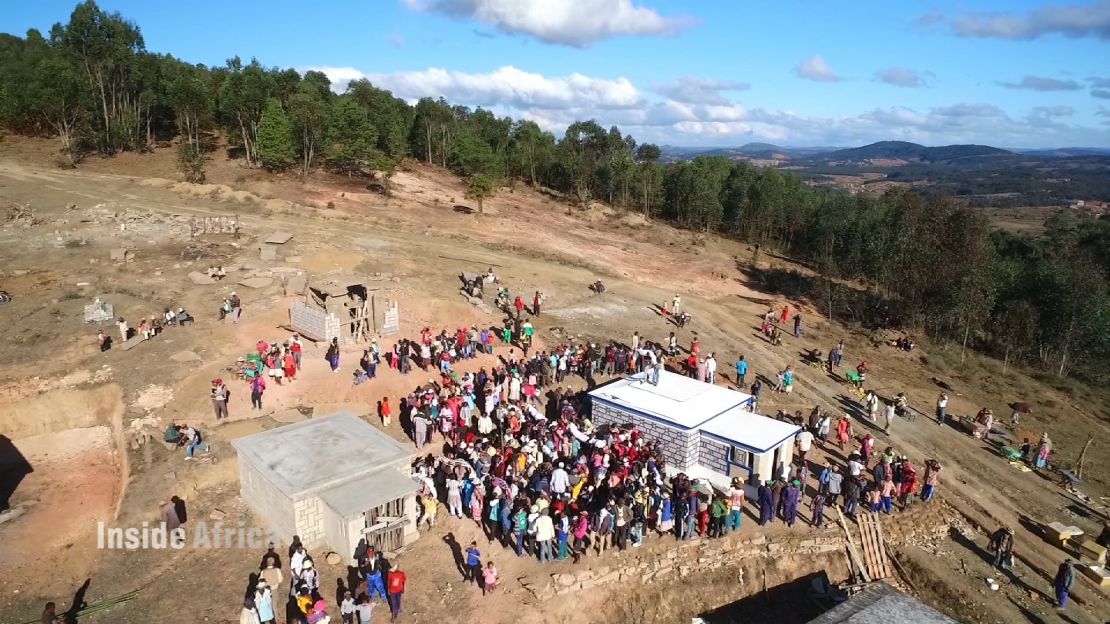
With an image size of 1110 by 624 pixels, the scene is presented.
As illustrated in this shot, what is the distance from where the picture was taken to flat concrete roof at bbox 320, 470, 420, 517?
53.1 ft

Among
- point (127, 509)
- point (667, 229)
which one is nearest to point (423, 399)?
point (127, 509)

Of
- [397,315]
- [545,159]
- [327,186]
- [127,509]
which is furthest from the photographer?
[545,159]

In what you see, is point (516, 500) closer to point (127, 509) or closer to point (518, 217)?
point (127, 509)

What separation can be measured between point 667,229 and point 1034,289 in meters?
27.7

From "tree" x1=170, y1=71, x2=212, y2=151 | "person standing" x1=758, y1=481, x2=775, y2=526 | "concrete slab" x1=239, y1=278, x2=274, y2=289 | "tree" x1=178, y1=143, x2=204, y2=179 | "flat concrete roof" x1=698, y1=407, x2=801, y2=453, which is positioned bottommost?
"person standing" x1=758, y1=481, x2=775, y2=526

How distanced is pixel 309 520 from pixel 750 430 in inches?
491

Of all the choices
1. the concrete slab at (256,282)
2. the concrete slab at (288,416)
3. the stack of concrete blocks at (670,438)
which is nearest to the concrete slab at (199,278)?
the concrete slab at (256,282)

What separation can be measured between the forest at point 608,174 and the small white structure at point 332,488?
32053mm

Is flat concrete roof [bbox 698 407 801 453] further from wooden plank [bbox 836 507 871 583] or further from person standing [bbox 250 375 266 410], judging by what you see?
person standing [bbox 250 375 266 410]

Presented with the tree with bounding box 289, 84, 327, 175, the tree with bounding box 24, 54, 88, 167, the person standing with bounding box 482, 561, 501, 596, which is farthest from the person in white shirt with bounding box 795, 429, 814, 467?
the tree with bounding box 24, 54, 88, 167

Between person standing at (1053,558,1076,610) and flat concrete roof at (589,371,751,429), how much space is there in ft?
29.2

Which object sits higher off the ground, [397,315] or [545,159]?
[545,159]

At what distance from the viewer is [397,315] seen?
27828mm

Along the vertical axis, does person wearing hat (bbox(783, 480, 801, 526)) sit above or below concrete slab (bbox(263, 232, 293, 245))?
below
